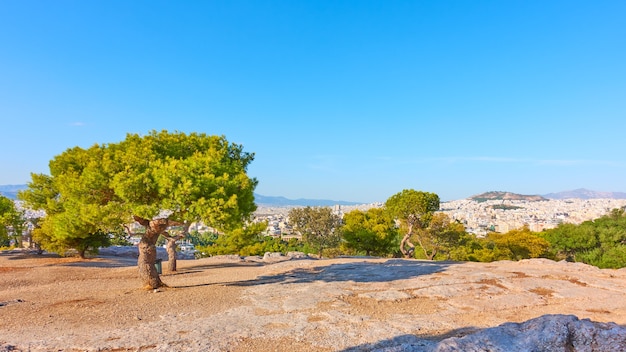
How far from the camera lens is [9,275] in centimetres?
1970

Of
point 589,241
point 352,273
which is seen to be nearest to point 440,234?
point 589,241

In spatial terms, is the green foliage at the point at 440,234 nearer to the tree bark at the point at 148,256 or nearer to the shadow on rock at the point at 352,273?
the shadow on rock at the point at 352,273

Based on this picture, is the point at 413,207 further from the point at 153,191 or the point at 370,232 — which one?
the point at 153,191

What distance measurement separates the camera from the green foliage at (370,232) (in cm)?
3797

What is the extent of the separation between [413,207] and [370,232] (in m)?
6.10

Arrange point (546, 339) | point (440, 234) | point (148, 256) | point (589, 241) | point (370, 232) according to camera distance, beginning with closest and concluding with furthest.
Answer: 1. point (546, 339)
2. point (148, 256)
3. point (370, 232)
4. point (440, 234)
5. point (589, 241)

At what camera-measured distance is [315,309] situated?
12.7m

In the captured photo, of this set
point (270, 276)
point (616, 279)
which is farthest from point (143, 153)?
point (616, 279)

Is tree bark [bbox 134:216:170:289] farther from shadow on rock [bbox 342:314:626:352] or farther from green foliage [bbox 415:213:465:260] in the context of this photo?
green foliage [bbox 415:213:465:260]

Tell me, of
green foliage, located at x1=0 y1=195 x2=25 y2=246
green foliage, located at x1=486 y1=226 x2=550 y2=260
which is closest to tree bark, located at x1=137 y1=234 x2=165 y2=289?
green foliage, located at x1=0 y1=195 x2=25 y2=246

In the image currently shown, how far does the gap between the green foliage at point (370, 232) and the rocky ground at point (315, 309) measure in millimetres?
15102

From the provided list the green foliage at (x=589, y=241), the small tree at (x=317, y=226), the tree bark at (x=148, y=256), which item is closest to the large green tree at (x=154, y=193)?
the tree bark at (x=148, y=256)

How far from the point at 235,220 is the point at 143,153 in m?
5.01

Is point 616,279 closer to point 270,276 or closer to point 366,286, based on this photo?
point 366,286
